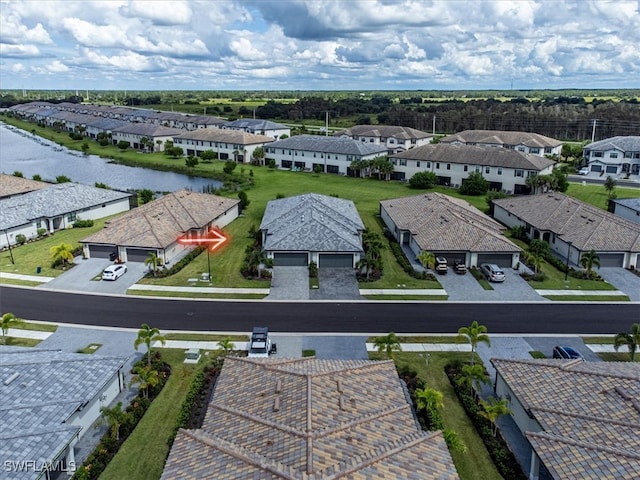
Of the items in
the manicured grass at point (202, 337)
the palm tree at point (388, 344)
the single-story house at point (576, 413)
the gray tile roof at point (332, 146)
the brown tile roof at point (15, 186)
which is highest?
the gray tile roof at point (332, 146)

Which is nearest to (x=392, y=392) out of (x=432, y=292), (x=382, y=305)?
(x=382, y=305)

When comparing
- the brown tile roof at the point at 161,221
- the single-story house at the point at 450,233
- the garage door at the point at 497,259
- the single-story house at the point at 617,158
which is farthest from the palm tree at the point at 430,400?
the single-story house at the point at 617,158

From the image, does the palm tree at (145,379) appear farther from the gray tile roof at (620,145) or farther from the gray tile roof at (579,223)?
the gray tile roof at (620,145)

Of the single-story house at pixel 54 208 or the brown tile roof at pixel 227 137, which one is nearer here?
the single-story house at pixel 54 208

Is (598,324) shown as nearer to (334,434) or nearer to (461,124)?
(334,434)

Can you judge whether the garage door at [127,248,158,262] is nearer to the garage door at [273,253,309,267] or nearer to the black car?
the garage door at [273,253,309,267]

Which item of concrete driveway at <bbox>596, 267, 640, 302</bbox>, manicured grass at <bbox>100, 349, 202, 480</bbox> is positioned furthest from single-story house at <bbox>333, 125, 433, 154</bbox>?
manicured grass at <bbox>100, 349, 202, 480</bbox>
